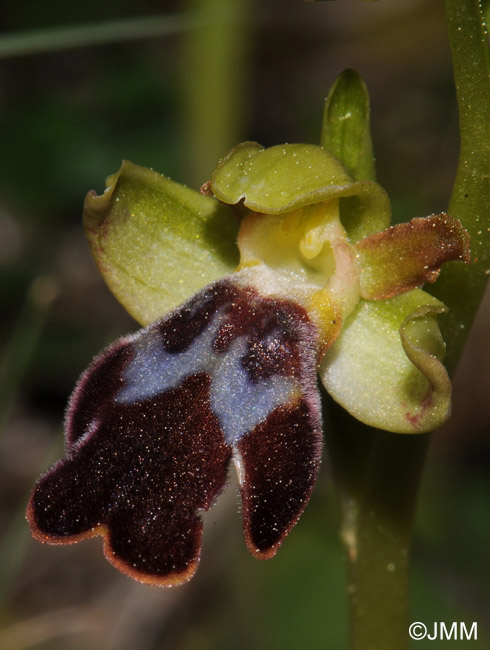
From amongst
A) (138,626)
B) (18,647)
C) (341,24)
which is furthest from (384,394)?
(341,24)

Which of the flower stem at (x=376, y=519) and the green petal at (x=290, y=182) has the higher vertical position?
the green petal at (x=290, y=182)

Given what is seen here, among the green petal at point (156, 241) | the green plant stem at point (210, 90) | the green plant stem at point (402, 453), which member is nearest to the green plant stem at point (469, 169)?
the green plant stem at point (402, 453)

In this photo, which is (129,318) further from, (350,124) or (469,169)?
(469,169)

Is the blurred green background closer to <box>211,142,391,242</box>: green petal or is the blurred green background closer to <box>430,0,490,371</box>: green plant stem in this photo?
<box>211,142,391,242</box>: green petal

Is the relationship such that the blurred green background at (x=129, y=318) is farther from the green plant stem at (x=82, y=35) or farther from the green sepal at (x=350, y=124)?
the green sepal at (x=350, y=124)

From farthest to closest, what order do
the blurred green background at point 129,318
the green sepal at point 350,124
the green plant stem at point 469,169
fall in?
the blurred green background at point 129,318 < the green sepal at point 350,124 < the green plant stem at point 469,169

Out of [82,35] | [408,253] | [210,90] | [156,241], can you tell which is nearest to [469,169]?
[408,253]
